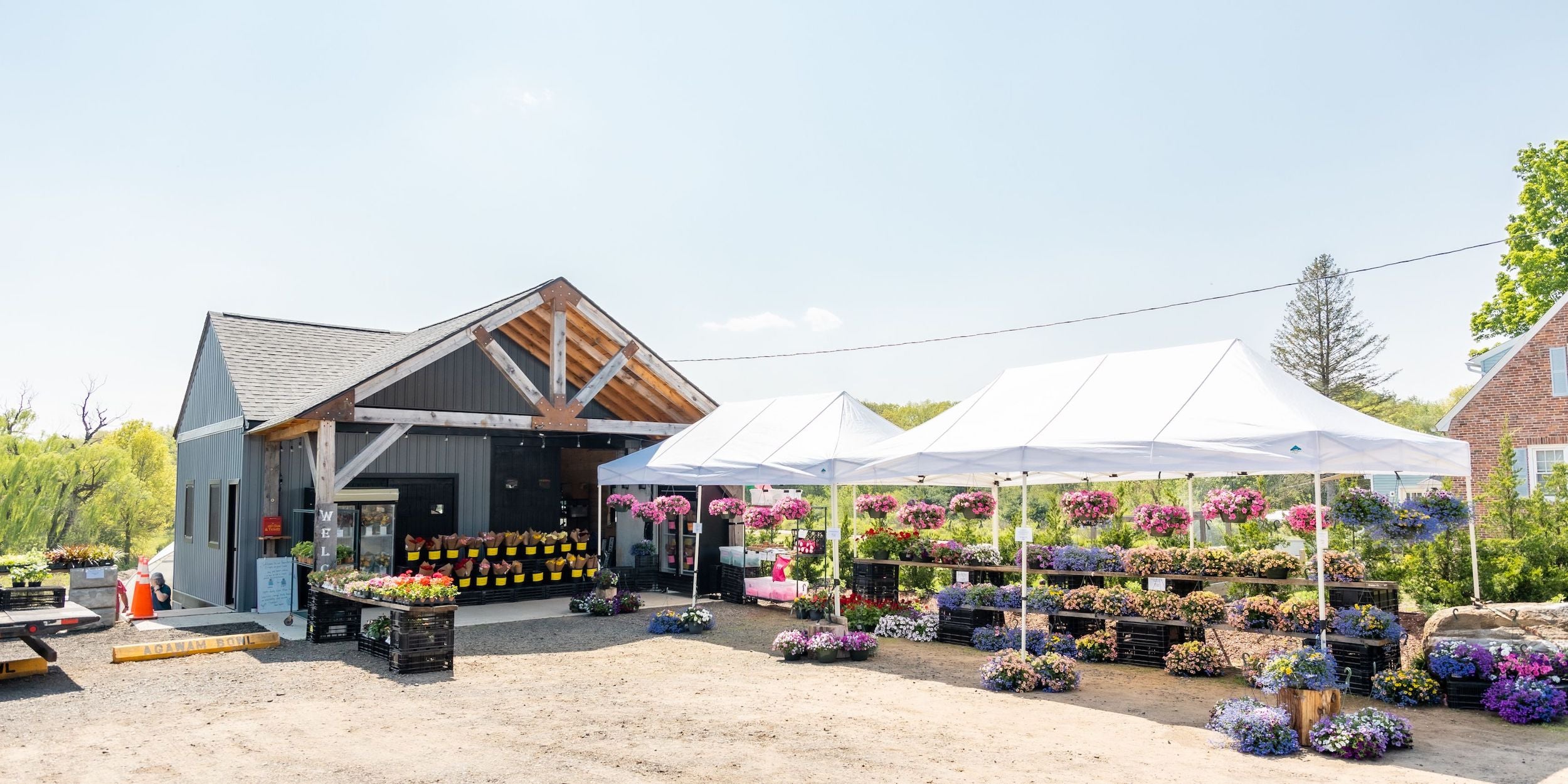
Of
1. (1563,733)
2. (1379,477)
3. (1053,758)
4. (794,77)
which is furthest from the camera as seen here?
(1379,477)

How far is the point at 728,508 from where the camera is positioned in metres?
15.0

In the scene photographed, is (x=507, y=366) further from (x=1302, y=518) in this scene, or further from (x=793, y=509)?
(x=1302, y=518)

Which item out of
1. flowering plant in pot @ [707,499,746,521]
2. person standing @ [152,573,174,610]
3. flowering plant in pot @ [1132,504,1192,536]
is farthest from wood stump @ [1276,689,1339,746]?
person standing @ [152,573,174,610]

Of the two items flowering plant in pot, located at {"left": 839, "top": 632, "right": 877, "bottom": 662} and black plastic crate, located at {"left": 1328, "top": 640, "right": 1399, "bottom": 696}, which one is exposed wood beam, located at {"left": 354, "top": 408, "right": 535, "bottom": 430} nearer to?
flowering plant in pot, located at {"left": 839, "top": 632, "right": 877, "bottom": 662}

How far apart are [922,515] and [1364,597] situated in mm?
5226

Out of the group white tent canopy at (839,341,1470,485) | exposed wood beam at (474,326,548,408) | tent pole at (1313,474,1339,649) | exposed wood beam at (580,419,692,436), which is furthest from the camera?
exposed wood beam at (580,419,692,436)

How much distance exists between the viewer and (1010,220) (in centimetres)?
2183

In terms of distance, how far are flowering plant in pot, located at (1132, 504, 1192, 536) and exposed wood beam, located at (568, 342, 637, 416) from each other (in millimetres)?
8602

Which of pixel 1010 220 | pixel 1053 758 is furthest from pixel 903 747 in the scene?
pixel 1010 220

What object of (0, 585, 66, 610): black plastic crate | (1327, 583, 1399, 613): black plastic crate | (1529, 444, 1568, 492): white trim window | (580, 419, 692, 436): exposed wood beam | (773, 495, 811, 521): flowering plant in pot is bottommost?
(0, 585, 66, 610): black plastic crate

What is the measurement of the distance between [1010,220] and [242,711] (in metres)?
17.9

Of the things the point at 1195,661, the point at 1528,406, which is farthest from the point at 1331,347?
the point at 1195,661

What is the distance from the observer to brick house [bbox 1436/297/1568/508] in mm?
20422

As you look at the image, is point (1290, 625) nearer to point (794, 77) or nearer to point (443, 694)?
point (443, 694)
